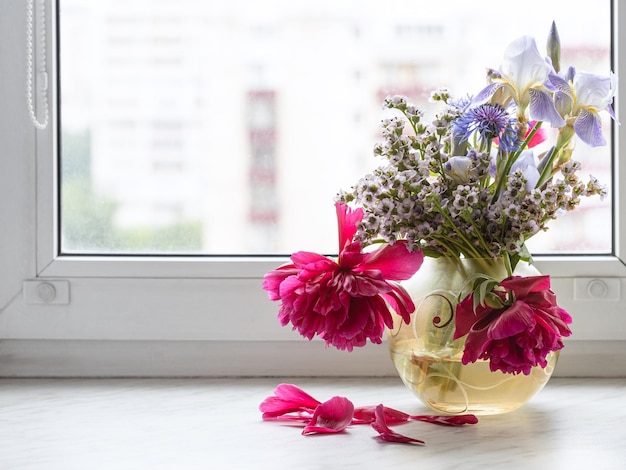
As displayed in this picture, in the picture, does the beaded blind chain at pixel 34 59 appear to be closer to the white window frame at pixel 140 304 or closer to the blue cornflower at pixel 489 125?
the white window frame at pixel 140 304

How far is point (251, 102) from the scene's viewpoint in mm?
1081

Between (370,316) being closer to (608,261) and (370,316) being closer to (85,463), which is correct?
(85,463)

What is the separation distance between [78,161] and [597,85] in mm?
712

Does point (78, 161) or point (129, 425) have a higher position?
point (78, 161)

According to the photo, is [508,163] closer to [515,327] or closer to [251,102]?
[515,327]

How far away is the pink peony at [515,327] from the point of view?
0.67 meters

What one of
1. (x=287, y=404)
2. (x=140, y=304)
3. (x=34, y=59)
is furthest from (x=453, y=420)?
(x=34, y=59)

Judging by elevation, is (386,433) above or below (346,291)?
below

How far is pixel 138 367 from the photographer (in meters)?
1.04

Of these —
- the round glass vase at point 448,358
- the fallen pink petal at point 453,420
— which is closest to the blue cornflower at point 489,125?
the round glass vase at point 448,358

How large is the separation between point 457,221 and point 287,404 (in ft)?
0.91

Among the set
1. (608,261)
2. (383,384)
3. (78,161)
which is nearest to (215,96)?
(78,161)

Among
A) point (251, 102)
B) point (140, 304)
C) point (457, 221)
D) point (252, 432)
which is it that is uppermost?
point (251, 102)

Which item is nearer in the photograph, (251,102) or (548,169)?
(548,169)
